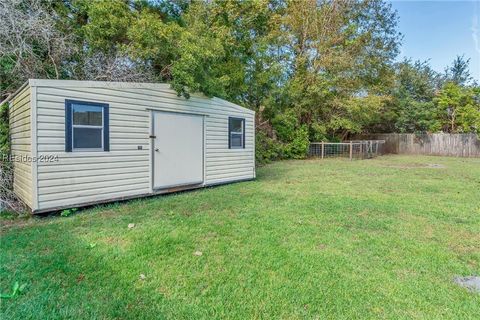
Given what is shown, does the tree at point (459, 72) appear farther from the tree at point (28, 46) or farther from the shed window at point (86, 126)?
the shed window at point (86, 126)

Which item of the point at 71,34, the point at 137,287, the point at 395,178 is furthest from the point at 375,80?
the point at 137,287

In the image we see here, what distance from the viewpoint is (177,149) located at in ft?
20.4

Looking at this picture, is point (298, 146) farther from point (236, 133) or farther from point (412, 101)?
point (412, 101)

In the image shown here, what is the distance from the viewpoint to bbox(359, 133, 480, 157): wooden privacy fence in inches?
693

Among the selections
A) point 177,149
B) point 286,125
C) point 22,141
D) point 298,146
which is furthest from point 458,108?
point 22,141

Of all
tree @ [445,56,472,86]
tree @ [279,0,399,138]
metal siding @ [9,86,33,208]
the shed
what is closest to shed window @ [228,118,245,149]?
the shed

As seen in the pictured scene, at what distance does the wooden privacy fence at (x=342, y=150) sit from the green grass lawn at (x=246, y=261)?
1023 centimetres

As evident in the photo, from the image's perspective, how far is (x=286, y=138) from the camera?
15539mm

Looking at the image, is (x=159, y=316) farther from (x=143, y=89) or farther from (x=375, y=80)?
(x=375, y=80)

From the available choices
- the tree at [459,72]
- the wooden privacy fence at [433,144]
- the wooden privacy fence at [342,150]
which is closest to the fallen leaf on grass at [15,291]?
the wooden privacy fence at [342,150]

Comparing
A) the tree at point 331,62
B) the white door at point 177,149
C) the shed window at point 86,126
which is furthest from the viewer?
the tree at point 331,62

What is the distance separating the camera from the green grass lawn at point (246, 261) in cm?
211

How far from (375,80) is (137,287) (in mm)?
18905

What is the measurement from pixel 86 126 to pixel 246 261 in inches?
145
